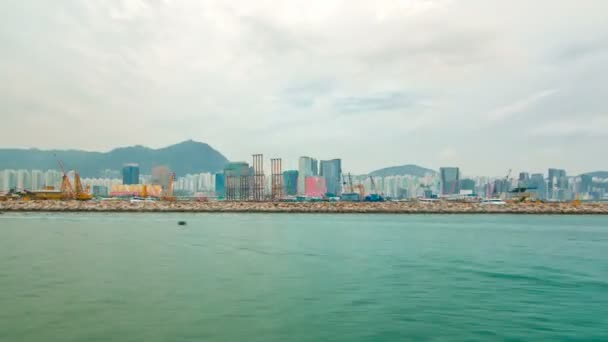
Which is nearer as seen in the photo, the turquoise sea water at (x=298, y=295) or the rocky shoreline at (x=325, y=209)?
the turquoise sea water at (x=298, y=295)

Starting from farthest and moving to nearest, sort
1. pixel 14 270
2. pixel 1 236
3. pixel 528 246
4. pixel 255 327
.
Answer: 1. pixel 1 236
2. pixel 528 246
3. pixel 14 270
4. pixel 255 327

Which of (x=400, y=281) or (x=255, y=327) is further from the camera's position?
(x=400, y=281)

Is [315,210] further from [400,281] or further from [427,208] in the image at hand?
[400,281]

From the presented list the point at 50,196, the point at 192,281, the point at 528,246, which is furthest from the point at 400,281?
the point at 50,196

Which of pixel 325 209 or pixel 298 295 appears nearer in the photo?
pixel 298 295

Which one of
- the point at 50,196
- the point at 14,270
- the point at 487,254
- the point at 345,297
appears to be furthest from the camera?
the point at 50,196

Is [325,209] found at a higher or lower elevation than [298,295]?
higher

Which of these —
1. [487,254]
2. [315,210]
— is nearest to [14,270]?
[487,254]

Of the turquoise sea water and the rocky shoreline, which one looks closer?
the turquoise sea water
